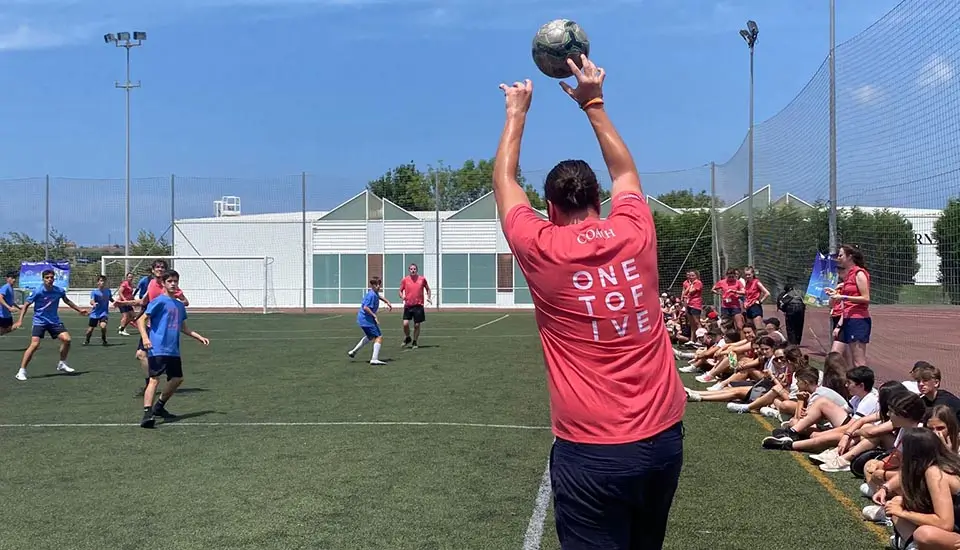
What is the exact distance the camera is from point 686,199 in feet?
125

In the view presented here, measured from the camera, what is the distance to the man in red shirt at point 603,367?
258 cm

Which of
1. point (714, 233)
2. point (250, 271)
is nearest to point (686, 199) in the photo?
point (714, 233)

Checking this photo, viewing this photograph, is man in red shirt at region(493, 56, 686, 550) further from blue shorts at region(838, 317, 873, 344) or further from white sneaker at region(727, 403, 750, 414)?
blue shorts at region(838, 317, 873, 344)

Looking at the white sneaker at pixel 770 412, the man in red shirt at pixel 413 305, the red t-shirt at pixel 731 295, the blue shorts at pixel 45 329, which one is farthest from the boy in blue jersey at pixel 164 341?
the red t-shirt at pixel 731 295

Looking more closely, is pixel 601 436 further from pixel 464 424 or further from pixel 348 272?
pixel 348 272

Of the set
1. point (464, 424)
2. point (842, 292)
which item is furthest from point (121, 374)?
point (842, 292)

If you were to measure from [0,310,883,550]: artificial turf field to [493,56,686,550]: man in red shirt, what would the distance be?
2999 millimetres

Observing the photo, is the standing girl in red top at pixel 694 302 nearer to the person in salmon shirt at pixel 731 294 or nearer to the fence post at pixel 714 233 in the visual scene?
the person in salmon shirt at pixel 731 294

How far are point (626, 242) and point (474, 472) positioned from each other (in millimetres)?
5184

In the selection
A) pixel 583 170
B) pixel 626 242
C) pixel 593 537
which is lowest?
pixel 593 537

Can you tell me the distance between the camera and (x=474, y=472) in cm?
748

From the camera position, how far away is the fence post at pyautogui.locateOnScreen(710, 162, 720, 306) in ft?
102

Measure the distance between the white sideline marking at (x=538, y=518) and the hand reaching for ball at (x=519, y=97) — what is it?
3.35 m

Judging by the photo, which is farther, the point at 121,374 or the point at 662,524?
the point at 121,374
